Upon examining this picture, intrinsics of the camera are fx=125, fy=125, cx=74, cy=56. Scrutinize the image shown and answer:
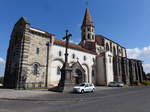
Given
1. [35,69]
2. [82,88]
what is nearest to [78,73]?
[35,69]

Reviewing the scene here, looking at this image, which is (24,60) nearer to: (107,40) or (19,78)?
(19,78)

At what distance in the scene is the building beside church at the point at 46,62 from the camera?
24594 mm

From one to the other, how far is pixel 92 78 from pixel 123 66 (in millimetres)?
13483

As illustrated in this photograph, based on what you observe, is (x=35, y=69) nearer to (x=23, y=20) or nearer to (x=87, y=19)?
Result: (x=23, y=20)

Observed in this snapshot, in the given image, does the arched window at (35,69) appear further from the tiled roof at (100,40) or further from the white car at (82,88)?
the tiled roof at (100,40)

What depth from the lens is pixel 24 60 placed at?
24.1 metres

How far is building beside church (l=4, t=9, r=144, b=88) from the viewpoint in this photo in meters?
24.6

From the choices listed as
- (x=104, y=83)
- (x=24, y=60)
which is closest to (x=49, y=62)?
(x=24, y=60)

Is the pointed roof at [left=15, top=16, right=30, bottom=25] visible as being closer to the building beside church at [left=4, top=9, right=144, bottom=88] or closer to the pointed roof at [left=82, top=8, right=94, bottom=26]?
the building beside church at [left=4, top=9, right=144, bottom=88]

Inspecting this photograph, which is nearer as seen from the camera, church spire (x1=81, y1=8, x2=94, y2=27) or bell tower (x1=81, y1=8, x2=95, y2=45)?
bell tower (x1=81, y1=8, x2=95, y2=45)

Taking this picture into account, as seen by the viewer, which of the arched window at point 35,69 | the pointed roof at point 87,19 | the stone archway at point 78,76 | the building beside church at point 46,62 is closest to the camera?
the building beside church at point 46,62

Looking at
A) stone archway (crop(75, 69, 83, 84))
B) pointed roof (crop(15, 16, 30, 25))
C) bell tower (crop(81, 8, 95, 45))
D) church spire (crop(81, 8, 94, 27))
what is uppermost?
church spire (crop(81, 8, 94, 27))

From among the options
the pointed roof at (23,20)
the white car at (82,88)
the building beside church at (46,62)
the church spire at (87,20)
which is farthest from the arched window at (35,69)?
the church spire at (87,20)

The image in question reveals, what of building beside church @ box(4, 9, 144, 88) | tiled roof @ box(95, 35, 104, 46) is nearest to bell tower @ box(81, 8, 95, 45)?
building beside church @ box(4, 9, 144, 88)
